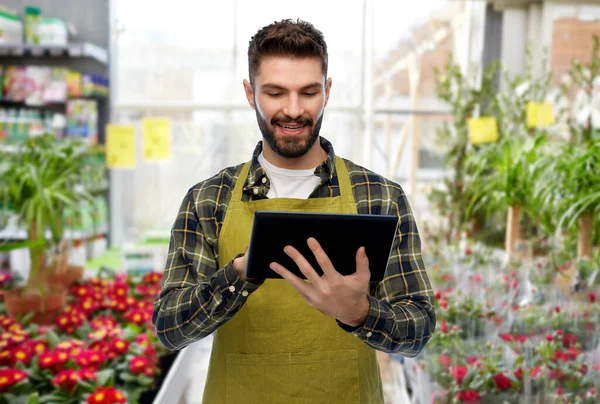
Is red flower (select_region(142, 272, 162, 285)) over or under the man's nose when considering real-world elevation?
under

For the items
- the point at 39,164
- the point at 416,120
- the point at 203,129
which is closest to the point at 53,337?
the point at 39,164

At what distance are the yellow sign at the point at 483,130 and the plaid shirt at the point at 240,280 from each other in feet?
7.31

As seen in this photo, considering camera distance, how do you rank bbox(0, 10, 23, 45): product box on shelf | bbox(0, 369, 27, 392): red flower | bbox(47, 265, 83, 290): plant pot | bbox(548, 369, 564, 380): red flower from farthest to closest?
bbox(0, 10, 23, 45): product box on shelf → bbox(47, 265, 83, 290): plant pot → bbox(0, 369, 27, 392): red flower → bbox(548, 369, 564, 380): red flower

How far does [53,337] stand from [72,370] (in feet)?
1.17

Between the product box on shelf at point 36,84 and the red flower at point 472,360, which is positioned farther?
the product box on shelf at point 36,84

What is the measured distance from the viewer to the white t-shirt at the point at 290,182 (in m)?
1.22

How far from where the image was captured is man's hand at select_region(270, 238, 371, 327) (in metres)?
0.91

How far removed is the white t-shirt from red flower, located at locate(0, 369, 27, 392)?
3.76ft

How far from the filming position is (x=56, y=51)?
4160 millimetres

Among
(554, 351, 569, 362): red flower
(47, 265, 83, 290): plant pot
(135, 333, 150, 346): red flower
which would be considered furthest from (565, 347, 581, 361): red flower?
(47, 265, 83, 290): plant pot

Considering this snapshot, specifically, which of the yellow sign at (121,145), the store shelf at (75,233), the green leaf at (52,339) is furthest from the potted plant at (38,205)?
the store shelf at (75,233)

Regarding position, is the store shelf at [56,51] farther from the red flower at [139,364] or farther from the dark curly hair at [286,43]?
the dark curly hair at [286,43]

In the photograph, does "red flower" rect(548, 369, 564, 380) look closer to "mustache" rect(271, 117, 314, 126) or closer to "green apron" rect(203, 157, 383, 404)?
"green apron" rect(203, 157, 383, 404)

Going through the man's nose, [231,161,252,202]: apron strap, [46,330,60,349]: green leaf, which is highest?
the man's nose
